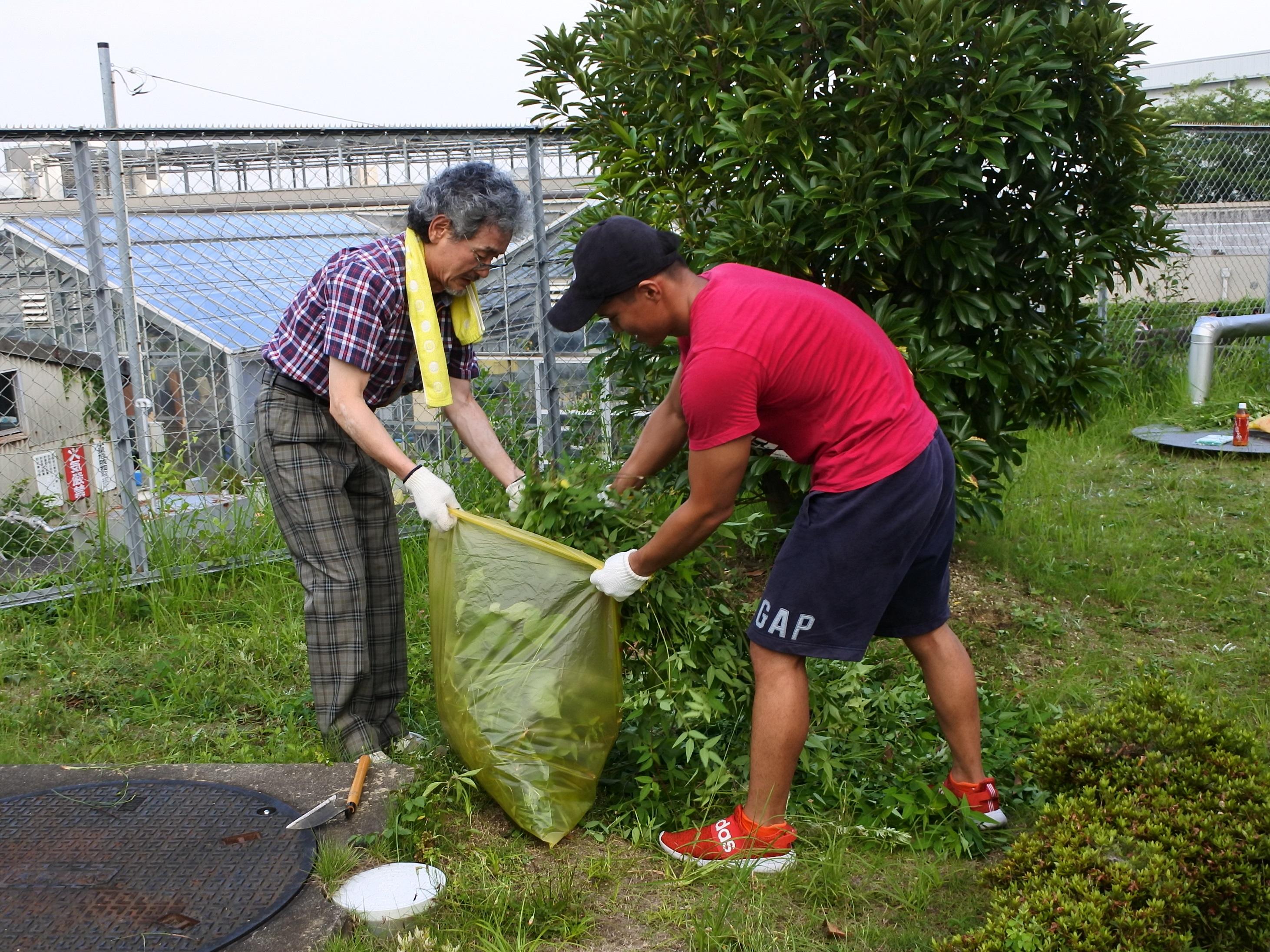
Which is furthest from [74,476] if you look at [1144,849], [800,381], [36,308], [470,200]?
[1144,849]

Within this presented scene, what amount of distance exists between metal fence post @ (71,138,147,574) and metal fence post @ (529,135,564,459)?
1.83 metres

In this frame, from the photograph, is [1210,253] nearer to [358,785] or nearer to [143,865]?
[358,785]

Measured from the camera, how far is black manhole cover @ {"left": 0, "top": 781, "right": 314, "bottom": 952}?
2309 millimetres

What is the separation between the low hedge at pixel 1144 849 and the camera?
1.93 metres

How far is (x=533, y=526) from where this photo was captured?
2.88 m

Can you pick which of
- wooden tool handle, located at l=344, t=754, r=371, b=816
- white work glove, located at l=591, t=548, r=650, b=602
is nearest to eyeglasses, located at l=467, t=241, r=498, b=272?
white work glove, located at l=591, t=548, r=650, b=602

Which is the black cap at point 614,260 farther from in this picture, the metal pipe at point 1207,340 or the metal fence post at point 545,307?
the metal pipe at point 1207,340

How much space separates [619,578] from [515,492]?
0.60 metres

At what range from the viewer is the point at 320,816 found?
2723mm

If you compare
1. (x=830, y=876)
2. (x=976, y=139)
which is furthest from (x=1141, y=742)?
(x=976, y=139)

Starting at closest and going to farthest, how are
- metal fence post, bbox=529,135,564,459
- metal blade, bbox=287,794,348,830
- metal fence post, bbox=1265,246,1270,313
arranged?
metal blade, bbox=287,794,348,830
metal fence post, bbox=529,135,564,459
metal fence post, bbox=1265,246,1270,313

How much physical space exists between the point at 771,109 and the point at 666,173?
0.64 m

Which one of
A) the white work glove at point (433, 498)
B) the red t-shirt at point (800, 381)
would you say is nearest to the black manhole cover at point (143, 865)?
the white work glove at point (433, 498)

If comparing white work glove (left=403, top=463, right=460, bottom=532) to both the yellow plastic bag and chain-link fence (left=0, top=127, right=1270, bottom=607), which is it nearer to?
the yellow plastic bag
